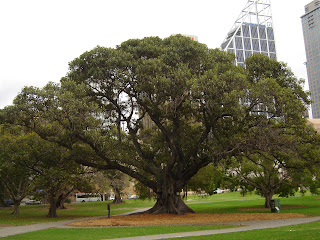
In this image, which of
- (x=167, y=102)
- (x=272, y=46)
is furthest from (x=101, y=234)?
(x=272, y=46)

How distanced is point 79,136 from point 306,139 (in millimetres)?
15557

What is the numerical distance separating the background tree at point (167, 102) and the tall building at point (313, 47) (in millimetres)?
153748

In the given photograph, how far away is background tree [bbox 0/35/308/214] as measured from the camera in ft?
67.5

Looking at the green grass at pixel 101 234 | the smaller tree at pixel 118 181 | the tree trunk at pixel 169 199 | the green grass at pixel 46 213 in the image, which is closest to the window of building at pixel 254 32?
the smaller tree at pixel 118 181

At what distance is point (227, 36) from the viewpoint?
165m

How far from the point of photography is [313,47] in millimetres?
167375

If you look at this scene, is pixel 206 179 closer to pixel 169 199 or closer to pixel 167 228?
pixel 169 199

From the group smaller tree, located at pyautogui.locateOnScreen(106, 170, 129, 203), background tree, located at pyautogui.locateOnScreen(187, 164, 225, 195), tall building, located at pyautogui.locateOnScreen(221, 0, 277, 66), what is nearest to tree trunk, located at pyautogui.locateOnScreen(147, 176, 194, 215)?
background tree, located at pyautogui.locateOnScreen(187, 164, 225, 195)

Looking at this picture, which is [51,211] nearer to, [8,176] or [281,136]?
[8,176]

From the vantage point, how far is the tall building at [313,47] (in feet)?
538

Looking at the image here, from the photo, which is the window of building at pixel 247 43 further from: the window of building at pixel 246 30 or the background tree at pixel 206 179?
the background tree at pixel 206 179

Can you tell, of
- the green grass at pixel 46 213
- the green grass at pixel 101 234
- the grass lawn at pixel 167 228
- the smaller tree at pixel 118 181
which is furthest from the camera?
the smaller tree at pixel 118 181

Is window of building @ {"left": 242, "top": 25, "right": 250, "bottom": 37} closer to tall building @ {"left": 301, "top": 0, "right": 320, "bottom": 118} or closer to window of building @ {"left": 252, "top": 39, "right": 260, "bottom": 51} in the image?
window of building @ {"left": 252, "top": 39, "right": 260, "bottom": 51}

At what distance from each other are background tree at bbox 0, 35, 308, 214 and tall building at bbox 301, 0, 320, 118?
154 metres
